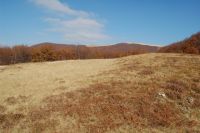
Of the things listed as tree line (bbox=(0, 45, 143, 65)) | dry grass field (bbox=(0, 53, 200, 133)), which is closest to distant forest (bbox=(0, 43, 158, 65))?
tree line (bbox=(0, 45, 143, 65))

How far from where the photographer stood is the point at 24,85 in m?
29.0

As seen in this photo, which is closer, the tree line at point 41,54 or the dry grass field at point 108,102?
the dry grass field at point 108,102

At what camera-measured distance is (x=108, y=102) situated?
2083 cm

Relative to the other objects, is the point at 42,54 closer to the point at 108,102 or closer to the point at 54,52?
the point at 54,52

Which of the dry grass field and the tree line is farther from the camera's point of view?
the tree line

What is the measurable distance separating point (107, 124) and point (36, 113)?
5854 millimetres

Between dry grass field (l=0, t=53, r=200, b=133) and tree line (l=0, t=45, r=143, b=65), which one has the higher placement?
tree line (l=0, t=45, r=143, b=65)

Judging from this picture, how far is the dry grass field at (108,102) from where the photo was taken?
1725cm

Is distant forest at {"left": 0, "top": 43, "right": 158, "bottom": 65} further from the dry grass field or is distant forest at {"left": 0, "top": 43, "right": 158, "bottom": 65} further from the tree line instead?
the dry grass field

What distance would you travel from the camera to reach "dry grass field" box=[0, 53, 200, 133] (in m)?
17.2

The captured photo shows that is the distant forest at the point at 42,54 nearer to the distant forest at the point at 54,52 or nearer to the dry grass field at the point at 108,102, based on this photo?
the distant forest at the point at 54,52

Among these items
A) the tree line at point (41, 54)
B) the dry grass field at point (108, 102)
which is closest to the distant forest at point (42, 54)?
the tree line at point (41, 54)

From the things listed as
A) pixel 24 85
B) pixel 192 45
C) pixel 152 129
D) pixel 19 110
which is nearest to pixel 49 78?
pixel 24 85

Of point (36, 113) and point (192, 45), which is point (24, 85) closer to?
point (36, 113)
